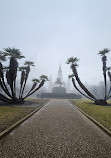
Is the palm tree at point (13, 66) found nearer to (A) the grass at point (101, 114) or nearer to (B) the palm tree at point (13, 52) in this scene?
(B) the palm tree at point (13, 52)

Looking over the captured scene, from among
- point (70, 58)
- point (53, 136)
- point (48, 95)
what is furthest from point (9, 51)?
point (48, 95)

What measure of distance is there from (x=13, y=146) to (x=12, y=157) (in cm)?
76

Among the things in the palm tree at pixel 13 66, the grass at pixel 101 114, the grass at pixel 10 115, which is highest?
the palm tree at pixel 13 66

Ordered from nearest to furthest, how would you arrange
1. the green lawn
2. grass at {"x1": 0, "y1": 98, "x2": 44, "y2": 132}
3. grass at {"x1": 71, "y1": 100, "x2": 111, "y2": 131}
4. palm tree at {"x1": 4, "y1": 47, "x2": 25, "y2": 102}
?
1. the green lawn
2. grass at {"x1": 0, "y1": 98, "x2": 44, "y2": 132}
3. grass at {"x1": 71, "y1": 100, "x2": 111, "y2": 131}
4. palm tree at {"x1": 4, "y1": 47, "x2": 25, "y2": 102}

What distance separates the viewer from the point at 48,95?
59.3 m

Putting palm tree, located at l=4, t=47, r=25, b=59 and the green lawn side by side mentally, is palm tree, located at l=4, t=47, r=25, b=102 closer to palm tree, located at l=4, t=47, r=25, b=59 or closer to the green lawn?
palm tree, located at l=4, t=47, r=25, b=59

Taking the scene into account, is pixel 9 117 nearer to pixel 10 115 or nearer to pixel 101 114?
pixel 10 115

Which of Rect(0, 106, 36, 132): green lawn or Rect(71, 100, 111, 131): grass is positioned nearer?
Rect(0, 106, 36, 132): green lawn

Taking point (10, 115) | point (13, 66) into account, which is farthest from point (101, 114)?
point (13, 66)

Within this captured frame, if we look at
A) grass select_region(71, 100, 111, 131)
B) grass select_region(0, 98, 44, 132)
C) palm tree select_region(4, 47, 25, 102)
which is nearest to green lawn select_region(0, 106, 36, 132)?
grass select_region(0, 98, 44, 132)

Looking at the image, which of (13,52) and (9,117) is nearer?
(9,117)

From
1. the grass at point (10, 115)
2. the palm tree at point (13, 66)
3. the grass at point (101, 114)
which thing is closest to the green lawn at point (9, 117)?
the grass at point (10, 115)

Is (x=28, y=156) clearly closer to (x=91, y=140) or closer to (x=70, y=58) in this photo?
(x=91, y=140)

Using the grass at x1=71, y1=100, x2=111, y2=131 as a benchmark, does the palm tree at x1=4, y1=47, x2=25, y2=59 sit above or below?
above
